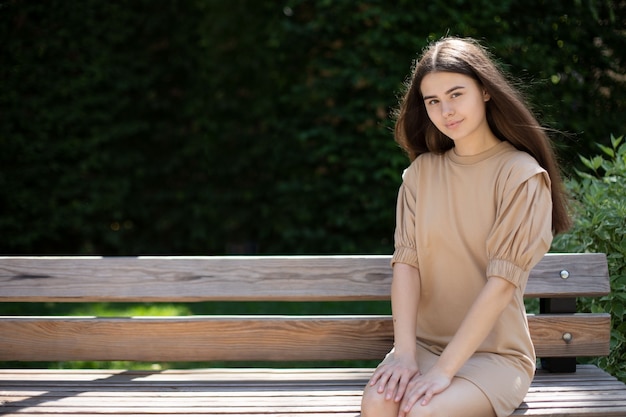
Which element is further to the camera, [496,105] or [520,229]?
[496,105]

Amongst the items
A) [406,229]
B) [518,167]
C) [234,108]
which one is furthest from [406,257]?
[234,108]

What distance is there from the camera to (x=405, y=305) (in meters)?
2.57

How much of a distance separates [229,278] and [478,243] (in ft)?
3.24

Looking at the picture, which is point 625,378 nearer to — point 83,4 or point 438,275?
point 438,275

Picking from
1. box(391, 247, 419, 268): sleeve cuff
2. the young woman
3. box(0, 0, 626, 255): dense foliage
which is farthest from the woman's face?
box(0, 0, 626, 255): dense foliage

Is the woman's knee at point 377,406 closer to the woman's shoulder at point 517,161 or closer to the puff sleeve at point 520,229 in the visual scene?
the puff sleeve at point 520,229

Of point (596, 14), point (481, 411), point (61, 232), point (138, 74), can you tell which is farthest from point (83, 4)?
point (481, 411)

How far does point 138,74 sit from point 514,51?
10.7ft

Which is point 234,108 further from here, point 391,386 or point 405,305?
point 391,386

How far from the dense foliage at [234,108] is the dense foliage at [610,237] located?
2.04 meters

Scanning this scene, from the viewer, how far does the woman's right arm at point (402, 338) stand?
234 cm

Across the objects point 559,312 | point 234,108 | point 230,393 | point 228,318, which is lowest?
point 230,393

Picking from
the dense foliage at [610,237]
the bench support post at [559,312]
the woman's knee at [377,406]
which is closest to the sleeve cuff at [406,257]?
the woman's knee at [377,406]

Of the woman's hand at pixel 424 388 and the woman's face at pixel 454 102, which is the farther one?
the woman's face at pixel 454 102
